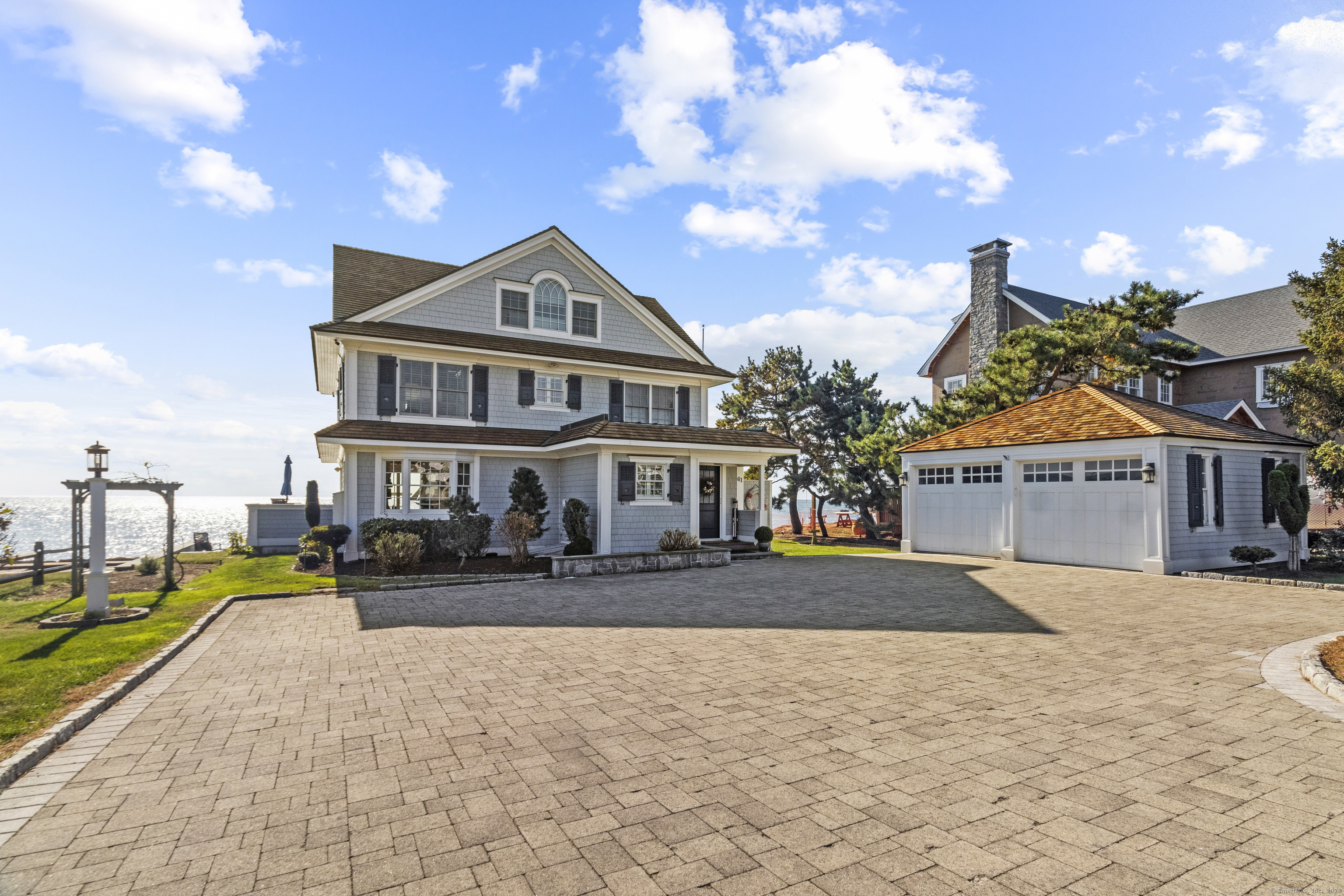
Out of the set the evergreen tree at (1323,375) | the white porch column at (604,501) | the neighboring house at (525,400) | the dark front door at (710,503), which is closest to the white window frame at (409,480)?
the neighboring house at (525,400)

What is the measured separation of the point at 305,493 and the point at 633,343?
469 inches

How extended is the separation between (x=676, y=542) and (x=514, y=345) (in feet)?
26.0

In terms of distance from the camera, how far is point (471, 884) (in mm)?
3305

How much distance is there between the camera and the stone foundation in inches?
639

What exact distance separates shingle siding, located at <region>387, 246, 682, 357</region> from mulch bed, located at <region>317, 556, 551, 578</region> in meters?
7.26

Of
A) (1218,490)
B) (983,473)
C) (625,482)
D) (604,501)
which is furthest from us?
(983,473)

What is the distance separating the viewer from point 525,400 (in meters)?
20.9

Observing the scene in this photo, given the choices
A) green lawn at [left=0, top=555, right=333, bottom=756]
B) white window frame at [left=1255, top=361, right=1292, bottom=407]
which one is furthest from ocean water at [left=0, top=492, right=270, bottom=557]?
white window frame at [left=1255, top=361, right=1292, bottom=407]

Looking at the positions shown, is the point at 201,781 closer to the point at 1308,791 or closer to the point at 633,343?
the point at 1308,791

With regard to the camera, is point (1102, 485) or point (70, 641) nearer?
point (70, 641)

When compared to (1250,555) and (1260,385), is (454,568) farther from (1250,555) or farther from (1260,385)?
(1260,385)

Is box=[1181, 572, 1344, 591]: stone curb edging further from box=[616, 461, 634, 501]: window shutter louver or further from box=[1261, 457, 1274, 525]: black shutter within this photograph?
box=[616, 461, 634, 501]: window shutter louver

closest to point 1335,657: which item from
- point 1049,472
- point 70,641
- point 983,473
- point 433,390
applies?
point 1049,472

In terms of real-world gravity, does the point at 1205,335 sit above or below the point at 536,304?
above
